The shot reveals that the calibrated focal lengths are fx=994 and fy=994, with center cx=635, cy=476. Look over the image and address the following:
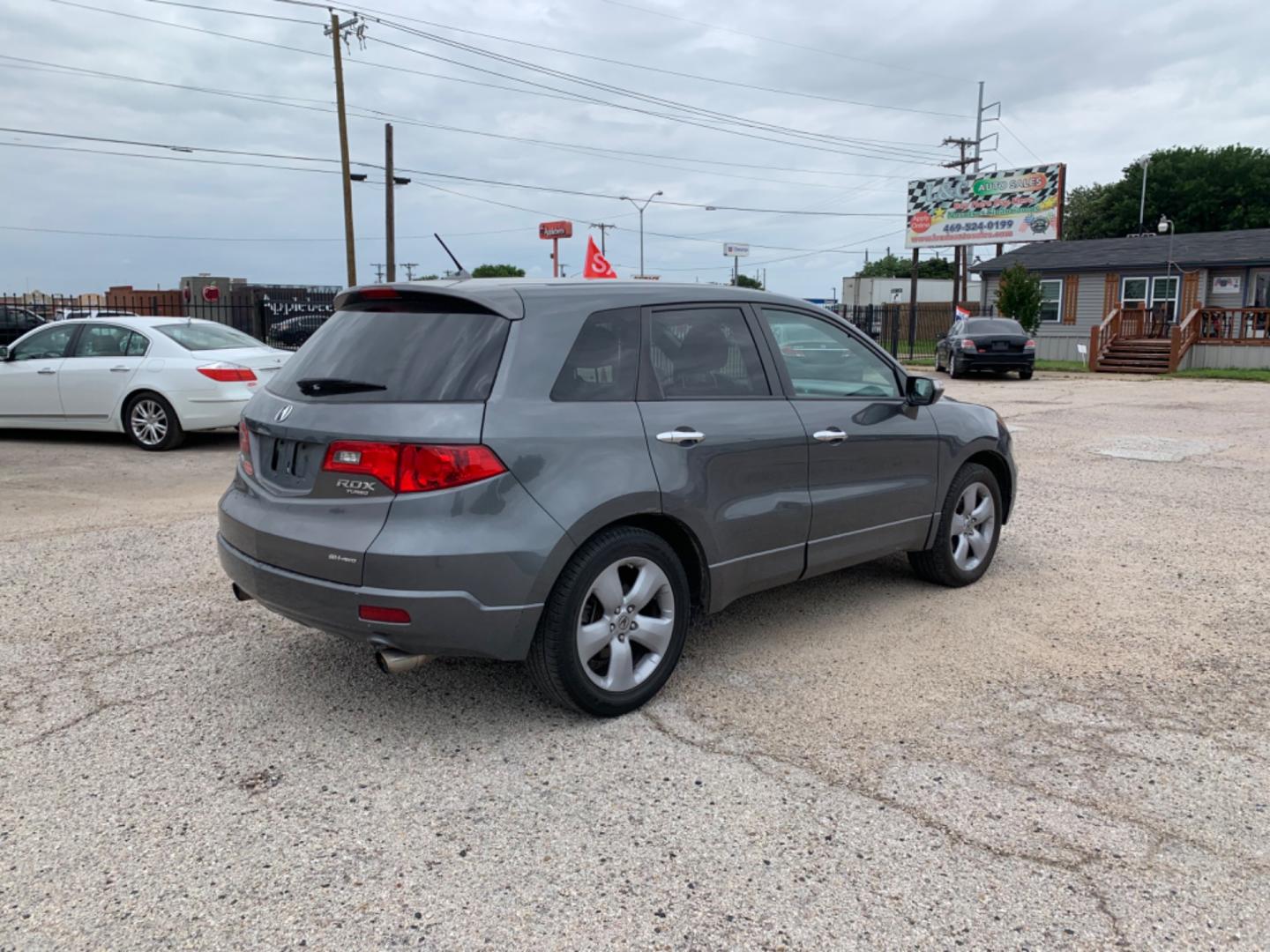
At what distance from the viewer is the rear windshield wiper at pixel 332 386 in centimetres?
363

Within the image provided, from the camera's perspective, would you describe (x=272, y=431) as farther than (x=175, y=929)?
Yes

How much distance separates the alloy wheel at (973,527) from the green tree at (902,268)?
85.3m

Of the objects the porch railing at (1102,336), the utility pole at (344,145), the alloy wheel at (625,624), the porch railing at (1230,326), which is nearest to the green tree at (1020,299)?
the porch railing at (1102,336)

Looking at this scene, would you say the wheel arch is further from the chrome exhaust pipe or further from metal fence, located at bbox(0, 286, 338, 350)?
metal fence, located at bbox(0, 286, 338, 350)

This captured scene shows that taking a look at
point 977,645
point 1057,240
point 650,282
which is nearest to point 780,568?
point 977,645

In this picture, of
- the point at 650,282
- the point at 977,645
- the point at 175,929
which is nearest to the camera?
the point at 175,929

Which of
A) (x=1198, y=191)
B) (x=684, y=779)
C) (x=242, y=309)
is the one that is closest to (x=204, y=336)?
(x=684, y=779)

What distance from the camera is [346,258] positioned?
96.3 feet

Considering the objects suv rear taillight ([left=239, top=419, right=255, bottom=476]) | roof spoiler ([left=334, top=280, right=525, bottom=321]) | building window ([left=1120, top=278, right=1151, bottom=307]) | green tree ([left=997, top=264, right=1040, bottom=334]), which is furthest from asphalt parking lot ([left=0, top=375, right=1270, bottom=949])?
building window ([left=1120, top=278, right=1151, bottom=307])

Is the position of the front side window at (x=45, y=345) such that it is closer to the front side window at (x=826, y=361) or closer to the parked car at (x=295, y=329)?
the front side window at (x=826, y=361)

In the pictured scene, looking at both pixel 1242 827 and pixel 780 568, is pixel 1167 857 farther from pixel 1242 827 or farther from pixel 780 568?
pixel 780 568

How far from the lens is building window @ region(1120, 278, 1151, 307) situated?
36.3 metres

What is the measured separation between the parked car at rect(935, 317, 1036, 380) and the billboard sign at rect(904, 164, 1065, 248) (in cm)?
1606

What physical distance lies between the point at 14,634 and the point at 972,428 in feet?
16.2
